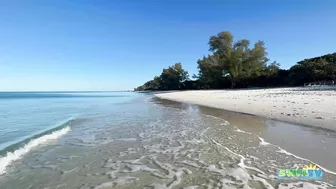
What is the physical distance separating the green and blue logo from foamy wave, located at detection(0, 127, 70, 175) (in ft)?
18.1

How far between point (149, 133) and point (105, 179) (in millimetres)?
4099

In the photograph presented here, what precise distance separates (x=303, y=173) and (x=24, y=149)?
22.5 ft

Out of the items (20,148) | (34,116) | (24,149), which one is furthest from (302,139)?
(34,116)

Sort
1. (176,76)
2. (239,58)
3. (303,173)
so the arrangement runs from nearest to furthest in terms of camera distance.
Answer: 1. (303,173)
2. (239,58)
3. (176,76)

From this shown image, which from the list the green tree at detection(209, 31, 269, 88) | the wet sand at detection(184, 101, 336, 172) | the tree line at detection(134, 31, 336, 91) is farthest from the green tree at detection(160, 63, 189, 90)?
the wet sand at detection(184, 101, 336, 172)

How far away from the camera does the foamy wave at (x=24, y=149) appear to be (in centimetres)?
504

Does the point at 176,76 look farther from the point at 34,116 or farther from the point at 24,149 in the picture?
the point at 24,149

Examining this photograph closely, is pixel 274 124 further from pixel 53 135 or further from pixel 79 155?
pixel 53 135

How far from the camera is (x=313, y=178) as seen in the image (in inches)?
149

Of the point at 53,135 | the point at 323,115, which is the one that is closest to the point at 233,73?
the point at 323,115

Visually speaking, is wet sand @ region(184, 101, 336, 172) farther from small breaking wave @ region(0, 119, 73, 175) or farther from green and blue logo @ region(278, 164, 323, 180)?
small breaking wave @ region(0, 119, 73, 175)

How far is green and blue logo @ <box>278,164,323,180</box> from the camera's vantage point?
3857 mm

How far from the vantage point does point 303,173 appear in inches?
159

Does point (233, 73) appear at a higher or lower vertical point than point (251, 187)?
higher
